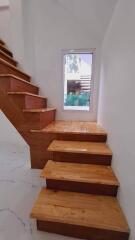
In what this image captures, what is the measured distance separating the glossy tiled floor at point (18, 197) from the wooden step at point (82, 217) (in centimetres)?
10

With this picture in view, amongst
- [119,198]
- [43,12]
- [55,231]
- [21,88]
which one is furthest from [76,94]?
[55,231]

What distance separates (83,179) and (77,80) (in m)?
1.90

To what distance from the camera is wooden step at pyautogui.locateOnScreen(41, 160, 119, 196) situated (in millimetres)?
1346

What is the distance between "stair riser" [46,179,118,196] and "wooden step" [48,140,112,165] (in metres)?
0.30

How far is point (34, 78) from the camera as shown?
2.85 meters

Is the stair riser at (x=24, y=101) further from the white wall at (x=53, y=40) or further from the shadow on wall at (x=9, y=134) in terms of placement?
the shadow on wall at (x=9, y=134)

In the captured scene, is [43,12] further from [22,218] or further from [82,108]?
[22,218]

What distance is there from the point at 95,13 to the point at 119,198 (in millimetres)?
2123

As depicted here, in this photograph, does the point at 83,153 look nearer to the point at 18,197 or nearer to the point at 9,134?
the point at 18,197

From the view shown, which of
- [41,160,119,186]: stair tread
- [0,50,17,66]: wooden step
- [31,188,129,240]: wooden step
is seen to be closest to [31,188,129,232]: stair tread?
[31,188,129,240]: wooden step

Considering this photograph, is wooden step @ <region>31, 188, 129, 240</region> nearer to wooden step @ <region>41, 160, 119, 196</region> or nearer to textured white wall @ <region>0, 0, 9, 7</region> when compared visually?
wooden step @ <region>41, 160, 119, 196</region>

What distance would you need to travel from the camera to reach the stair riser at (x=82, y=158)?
1608 mm

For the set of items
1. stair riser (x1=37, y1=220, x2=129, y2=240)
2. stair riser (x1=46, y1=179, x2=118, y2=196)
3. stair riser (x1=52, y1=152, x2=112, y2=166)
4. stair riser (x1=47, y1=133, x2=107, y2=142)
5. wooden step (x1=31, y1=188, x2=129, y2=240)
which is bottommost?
stair riser (x1=37, y1=220, x2=129, y2=240)

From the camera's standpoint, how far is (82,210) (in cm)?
119
